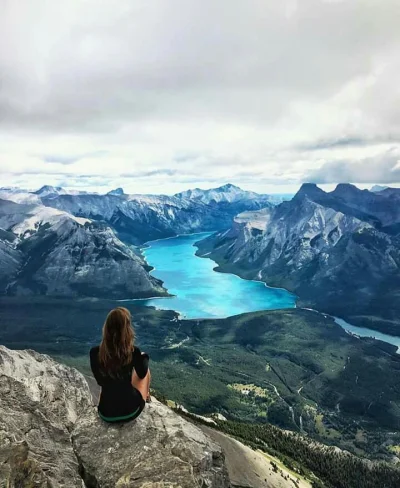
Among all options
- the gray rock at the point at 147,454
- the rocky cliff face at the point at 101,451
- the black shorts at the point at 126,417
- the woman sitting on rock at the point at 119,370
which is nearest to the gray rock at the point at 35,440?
the rocky cliff face at the point at 101,451

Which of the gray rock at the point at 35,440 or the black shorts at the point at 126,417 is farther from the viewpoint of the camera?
the black shorts at the point at 126,417

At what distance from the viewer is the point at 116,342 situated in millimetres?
14914

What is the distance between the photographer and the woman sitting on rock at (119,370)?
1480 cm

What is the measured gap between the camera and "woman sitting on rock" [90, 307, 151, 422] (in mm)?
14797

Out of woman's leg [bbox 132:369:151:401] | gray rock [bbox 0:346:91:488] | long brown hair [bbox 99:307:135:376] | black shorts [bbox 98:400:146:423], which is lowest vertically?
gray rock [bbox 0:346:91:488]

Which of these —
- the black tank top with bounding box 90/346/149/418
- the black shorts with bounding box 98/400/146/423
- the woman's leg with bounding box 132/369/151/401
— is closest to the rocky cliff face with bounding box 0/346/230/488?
the black shorts with bounding box 98/400/146/423

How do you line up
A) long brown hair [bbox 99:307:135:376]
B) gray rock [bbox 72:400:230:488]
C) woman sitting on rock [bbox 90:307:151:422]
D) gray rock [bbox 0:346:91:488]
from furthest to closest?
woman sitting on rock [bbox 90:307:151:422]
long brown hair [bbox 99:307:135:376]
gray rock [bbox 72:400:230:488]
gray rock [bbox 0:346:91:488]

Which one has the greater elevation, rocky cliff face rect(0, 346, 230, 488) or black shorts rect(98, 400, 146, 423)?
black shorts rect(98, 400, 146, 423)

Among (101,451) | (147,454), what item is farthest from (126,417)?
(147,454)

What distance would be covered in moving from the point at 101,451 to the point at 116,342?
3.91 metres

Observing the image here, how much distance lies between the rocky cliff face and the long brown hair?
258cm

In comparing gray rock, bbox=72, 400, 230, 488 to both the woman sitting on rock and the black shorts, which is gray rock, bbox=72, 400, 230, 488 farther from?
the woman sitting on rock

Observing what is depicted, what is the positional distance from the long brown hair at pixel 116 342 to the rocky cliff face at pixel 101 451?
2.58 metres

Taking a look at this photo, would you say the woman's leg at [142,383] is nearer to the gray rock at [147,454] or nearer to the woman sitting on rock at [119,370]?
the woman sitting on rock at [119,370]
